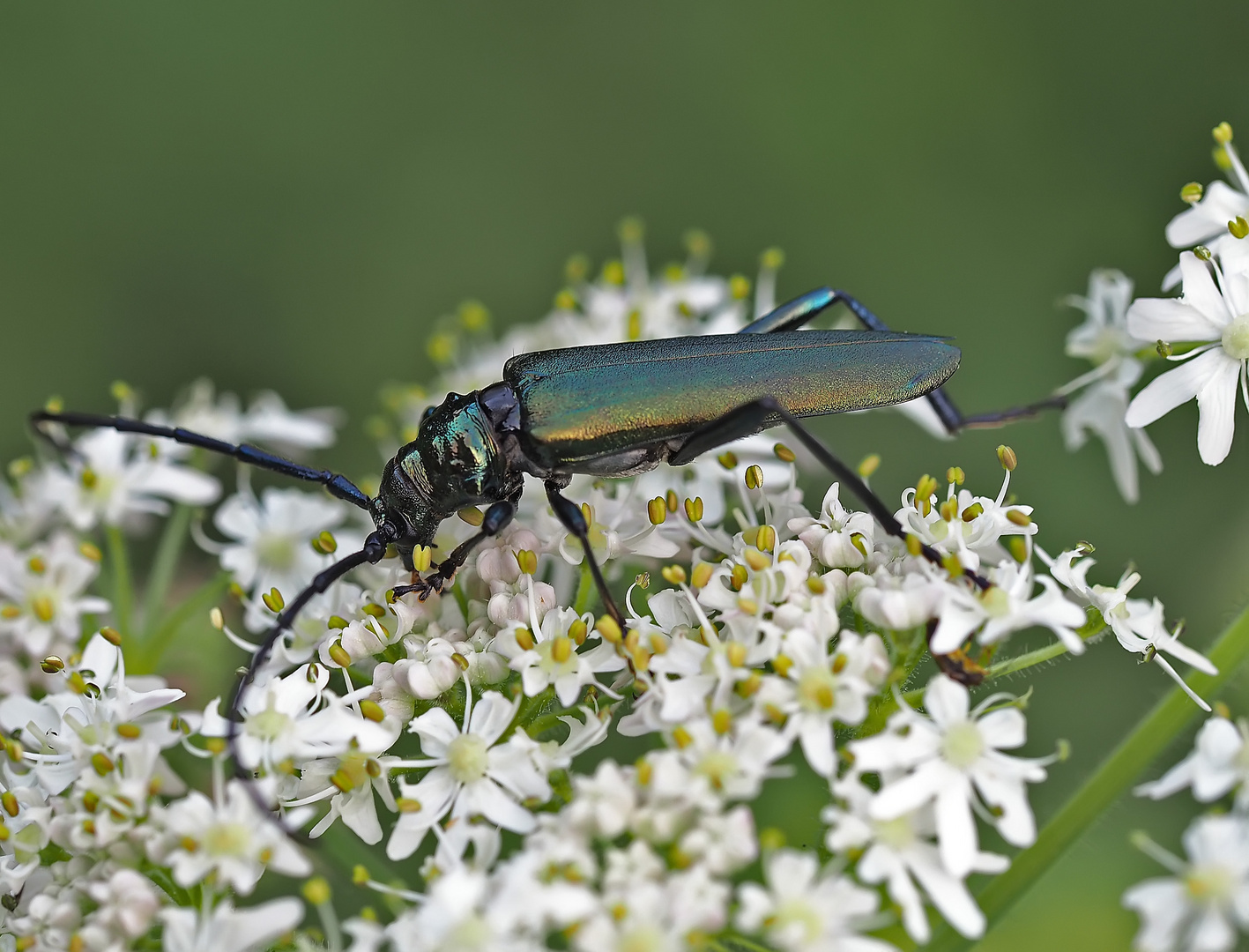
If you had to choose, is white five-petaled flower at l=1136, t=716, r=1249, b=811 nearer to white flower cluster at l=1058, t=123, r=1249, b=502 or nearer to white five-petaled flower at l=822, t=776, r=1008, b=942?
white five-petaled flower at l=822, t=776, r=1008, b=942

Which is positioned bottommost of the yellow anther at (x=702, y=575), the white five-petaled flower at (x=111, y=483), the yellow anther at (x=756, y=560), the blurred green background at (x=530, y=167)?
the yellow anther at (x=756, y=560)

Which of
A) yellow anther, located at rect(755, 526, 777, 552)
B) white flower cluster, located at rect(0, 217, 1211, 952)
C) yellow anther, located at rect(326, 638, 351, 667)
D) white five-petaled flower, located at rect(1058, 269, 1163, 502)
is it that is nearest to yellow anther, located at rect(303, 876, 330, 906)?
white flower cluster, located at rect(0, 217, 1211, 952)

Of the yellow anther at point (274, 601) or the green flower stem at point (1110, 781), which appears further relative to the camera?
the yellow anther at point (274, 601)

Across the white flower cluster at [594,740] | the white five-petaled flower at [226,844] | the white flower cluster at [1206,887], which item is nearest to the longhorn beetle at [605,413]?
the white flower cluster at [594,740]

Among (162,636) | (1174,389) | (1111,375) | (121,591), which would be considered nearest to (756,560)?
(1174,389)

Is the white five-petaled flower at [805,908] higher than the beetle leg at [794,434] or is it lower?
lower

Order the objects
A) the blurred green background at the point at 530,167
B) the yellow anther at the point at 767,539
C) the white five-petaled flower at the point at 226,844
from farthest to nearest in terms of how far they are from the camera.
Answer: the blurred green background at the point at 530,167
the yellow anther at the point at 767,539
the white five-petaled flower at the point at 226,844

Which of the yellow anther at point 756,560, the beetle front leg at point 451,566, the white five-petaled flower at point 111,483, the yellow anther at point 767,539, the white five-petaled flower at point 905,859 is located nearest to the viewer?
the white five-petaled flower at point 905,859

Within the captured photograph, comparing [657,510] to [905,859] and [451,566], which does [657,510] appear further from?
[905,859]

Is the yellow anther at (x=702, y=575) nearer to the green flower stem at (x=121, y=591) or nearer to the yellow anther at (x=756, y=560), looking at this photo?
the yellow anther at (x=756, y=560)
